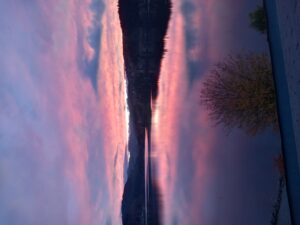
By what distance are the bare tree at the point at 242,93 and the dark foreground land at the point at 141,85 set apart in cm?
18

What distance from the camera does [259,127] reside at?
1158 mm

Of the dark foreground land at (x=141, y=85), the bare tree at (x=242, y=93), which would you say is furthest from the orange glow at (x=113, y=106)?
the bare tree at (x=242, y=93)

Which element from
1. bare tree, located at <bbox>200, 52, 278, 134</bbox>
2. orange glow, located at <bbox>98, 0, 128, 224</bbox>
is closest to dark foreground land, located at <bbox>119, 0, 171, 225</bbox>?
orange glow, located at <bbox>98, 0, 128, 224</bbox>

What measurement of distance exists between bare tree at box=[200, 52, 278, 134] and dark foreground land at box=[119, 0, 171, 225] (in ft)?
0.60

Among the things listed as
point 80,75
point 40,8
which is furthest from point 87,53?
point 40,8

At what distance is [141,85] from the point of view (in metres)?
1.26

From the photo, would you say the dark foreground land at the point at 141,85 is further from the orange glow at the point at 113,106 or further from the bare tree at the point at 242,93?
the bare tree at the point at 242,93

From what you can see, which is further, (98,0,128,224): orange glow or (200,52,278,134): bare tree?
(98,0,128,224): orange glow

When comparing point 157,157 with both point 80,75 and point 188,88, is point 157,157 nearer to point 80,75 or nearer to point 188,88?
point 188,88

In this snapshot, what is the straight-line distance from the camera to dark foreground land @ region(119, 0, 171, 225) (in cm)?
121

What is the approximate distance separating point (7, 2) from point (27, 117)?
398 mm

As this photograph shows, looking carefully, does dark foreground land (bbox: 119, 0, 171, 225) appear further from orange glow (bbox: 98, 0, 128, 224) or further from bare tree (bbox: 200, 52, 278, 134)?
bare tree (bbox: 200, 52, 278, 134)

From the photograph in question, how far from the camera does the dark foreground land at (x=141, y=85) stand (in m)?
1.21

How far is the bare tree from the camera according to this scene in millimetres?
1130
